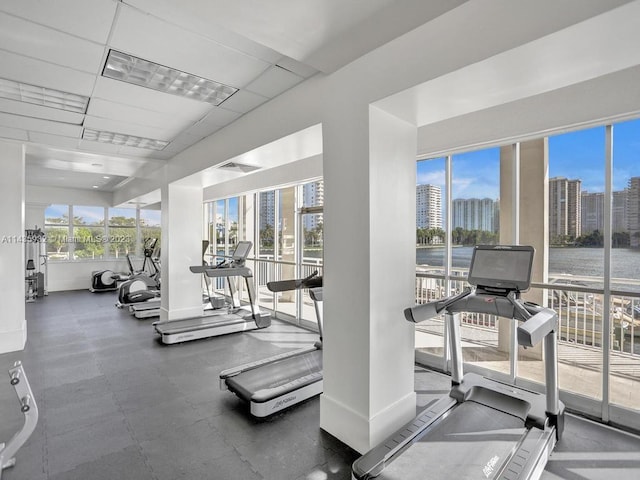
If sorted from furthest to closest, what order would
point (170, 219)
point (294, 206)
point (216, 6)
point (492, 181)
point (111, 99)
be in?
point (294, 206)
point (170, 219)
point (492, 181)
point (111, 99)
point (216, 6)

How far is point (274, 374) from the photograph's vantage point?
3387 mm

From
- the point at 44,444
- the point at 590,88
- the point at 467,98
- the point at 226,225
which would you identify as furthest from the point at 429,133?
the point at 226,225

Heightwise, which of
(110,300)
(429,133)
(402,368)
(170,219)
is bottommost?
(110,300)

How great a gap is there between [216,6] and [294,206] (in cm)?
467

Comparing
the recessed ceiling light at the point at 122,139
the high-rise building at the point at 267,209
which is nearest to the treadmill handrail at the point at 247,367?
the recessed ceiling light at the point at 122,139

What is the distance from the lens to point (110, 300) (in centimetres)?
816

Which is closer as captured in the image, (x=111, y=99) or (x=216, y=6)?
(x=216, y=6)

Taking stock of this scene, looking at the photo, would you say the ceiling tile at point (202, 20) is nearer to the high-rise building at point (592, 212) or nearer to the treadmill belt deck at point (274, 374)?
the treadmill belt deck at point (274, 374)

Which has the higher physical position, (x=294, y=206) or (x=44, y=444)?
(x=294, y=206)

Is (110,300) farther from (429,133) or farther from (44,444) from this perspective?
(429,133)

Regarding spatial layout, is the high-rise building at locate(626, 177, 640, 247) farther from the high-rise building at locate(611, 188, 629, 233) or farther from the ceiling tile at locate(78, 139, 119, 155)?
the ceiling tile at locate(78, 139, 119, 155)

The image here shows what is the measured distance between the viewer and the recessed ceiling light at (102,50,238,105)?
2.65 m

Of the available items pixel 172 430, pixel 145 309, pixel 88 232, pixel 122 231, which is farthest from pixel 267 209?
pixel 88 232

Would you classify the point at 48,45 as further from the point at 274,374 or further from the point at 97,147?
the point at 274,374
